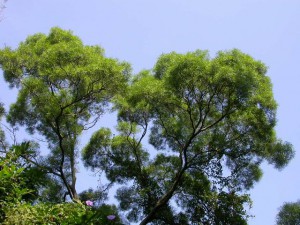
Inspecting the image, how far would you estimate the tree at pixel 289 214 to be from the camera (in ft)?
40.8

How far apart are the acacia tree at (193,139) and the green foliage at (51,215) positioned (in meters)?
4.06

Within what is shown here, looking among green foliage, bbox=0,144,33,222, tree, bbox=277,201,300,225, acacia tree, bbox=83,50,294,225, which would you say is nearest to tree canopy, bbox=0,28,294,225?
acacia tree, bbox=83,50,294,225

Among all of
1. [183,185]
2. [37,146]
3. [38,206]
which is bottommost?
[38,206]

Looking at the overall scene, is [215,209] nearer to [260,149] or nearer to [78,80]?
[260,149]

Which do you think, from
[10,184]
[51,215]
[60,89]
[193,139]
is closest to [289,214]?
[193,139]

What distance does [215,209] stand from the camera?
32.3ft

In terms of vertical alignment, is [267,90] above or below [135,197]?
above

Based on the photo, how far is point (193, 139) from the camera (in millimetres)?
11039

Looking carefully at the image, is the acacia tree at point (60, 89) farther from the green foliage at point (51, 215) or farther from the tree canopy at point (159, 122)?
the green foliage at point (51, 215)

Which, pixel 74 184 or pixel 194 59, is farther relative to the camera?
pixel 74 184

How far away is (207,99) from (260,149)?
189 centimetres

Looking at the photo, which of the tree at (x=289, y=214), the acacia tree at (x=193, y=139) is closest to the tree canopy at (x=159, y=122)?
the acacia tree at (x=193, y=139)

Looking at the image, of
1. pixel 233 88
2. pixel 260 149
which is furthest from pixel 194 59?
pixel 260 149

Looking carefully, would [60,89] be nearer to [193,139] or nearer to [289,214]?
[193,139]
